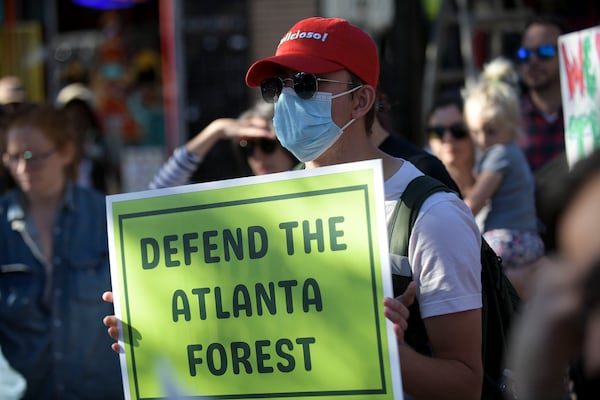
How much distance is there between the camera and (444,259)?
102 inches

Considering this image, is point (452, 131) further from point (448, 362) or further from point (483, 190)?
point (448, 362)

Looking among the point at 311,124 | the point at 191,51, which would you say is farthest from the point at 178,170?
the point at 191,51

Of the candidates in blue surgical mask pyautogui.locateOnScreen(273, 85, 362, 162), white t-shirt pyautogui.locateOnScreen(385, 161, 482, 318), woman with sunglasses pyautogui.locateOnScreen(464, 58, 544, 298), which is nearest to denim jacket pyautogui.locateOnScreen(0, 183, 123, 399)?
woman with sunglasses pyautogui.locateOnScreen(464, 58, 544, 298)

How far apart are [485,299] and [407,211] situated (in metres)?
0.36

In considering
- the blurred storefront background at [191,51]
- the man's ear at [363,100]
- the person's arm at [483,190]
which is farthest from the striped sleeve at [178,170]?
the blurred storefront background at [191,51]

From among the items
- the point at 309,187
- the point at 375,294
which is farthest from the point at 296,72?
the point at 375,294

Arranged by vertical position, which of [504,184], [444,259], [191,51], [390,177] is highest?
[191,51]

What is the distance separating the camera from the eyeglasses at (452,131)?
213 inches

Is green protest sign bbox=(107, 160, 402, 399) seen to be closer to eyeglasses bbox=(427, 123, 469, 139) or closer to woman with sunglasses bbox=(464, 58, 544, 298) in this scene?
woman with sunglasses bbox=(464, 58, 544, 298)

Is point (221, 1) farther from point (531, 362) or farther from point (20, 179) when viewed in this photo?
point (531, 362)

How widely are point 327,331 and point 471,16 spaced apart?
6.16 meters

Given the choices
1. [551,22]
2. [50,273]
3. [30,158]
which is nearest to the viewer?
[50,273]

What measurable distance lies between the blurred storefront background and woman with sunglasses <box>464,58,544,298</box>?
1.79m

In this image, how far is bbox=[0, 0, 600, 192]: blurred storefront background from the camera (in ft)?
26.7
